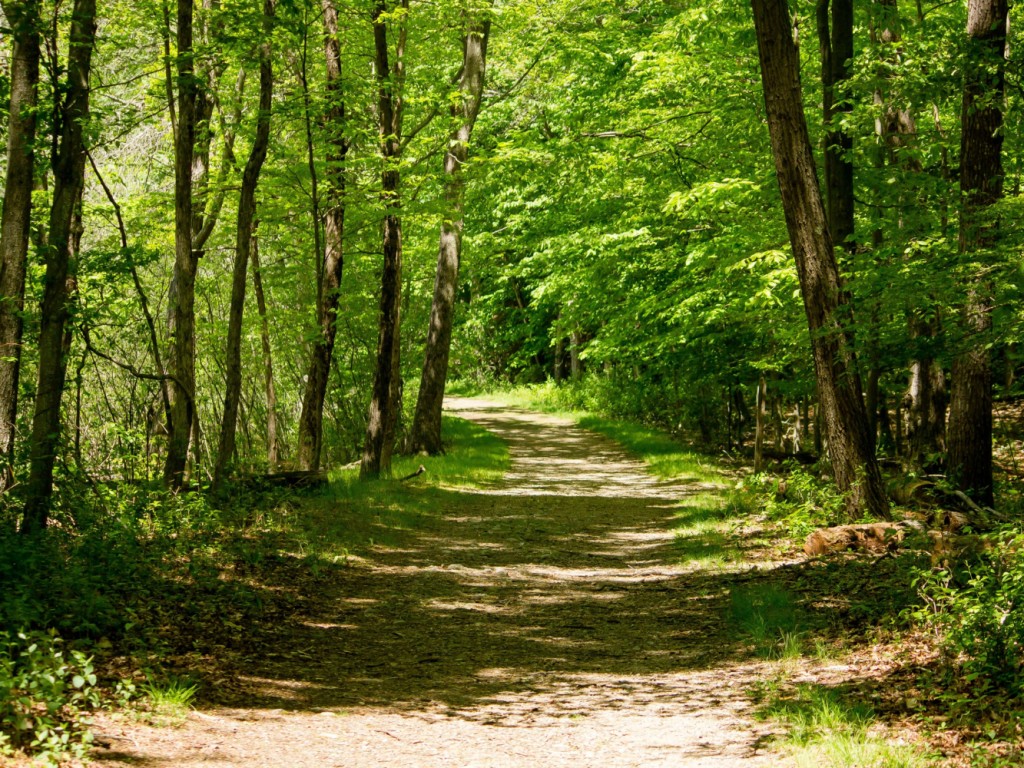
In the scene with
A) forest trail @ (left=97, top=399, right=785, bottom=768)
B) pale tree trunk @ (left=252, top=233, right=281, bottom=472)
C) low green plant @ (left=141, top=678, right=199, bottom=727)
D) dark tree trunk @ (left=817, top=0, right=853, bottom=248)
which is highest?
dark tree trunk @ (left=817, top=0, right=853, bottom=248)

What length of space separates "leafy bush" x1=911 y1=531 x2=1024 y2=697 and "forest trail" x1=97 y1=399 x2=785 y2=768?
3.86 ft

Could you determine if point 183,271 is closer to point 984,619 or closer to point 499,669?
point 499,669

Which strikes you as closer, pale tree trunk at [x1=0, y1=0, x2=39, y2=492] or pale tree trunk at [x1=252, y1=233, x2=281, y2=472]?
pale tree trunk at [x1=0, y1=0, x2=39, y2=492]

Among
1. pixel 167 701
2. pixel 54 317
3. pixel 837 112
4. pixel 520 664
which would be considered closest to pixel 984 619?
pixel 520 664

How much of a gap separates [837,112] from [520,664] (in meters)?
8.04

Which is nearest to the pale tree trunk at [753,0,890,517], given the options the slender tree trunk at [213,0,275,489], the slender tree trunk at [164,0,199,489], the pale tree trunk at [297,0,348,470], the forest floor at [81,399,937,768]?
the forest floor at [81,399,937,768]

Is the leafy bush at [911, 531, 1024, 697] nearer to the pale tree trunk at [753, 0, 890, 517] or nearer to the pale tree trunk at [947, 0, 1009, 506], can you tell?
the pale tree trunk at [947, 0, 1009, 506]

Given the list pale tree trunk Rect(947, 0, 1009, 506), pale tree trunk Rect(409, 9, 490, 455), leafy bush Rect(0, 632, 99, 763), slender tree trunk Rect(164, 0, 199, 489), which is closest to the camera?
leafy bush Rect(0, 632, 99, 763)

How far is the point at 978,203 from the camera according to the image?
8844mm

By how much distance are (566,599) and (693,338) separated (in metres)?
8.58

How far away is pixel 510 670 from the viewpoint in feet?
20.8

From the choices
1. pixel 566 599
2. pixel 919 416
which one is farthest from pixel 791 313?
pixel 566 599

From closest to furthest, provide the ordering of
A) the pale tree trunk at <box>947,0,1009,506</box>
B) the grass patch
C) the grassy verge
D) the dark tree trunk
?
the grassy verge
the grass patch
the pale tree trunk at <box>947,0,1009,506</box>
the dark tree trunk

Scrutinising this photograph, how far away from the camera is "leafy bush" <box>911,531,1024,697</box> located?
15.3 feet
